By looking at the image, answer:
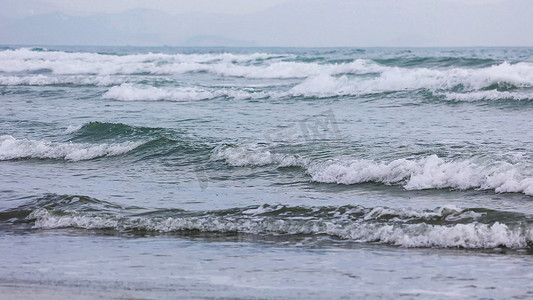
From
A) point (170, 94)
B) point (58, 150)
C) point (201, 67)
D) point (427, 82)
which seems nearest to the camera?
point (58, 150)

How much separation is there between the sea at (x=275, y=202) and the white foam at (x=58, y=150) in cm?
4

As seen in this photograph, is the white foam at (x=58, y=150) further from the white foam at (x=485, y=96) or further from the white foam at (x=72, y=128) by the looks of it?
the white foam at (x=485, y=96)

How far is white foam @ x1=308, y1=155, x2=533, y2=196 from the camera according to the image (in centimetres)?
859

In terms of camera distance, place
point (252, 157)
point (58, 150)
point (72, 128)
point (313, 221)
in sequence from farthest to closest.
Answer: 1. point (72, 128)
2. point (58, 150)
3. point (252, 157)
4. point (313, 221)

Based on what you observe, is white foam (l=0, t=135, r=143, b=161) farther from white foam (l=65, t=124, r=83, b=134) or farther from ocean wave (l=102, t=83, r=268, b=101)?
ocean wave (l=102, t=83, r=268, b=101)

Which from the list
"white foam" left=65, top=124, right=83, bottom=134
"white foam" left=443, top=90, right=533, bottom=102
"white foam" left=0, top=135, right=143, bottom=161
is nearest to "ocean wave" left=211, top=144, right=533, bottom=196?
"white foam" left=0, top=135, right=143, bottom=161

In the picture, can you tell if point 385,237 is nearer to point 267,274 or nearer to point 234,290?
point 267,274

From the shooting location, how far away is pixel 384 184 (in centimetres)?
932

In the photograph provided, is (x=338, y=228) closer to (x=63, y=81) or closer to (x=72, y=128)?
(x=72, y=128)

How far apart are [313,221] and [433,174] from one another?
7.99 feet

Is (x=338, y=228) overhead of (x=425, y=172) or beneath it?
beneath

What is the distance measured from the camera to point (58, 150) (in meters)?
12.8

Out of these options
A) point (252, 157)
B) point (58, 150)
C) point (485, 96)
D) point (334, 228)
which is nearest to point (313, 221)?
point (334, 228)

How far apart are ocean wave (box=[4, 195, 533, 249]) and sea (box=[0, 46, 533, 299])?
0.8 inches
